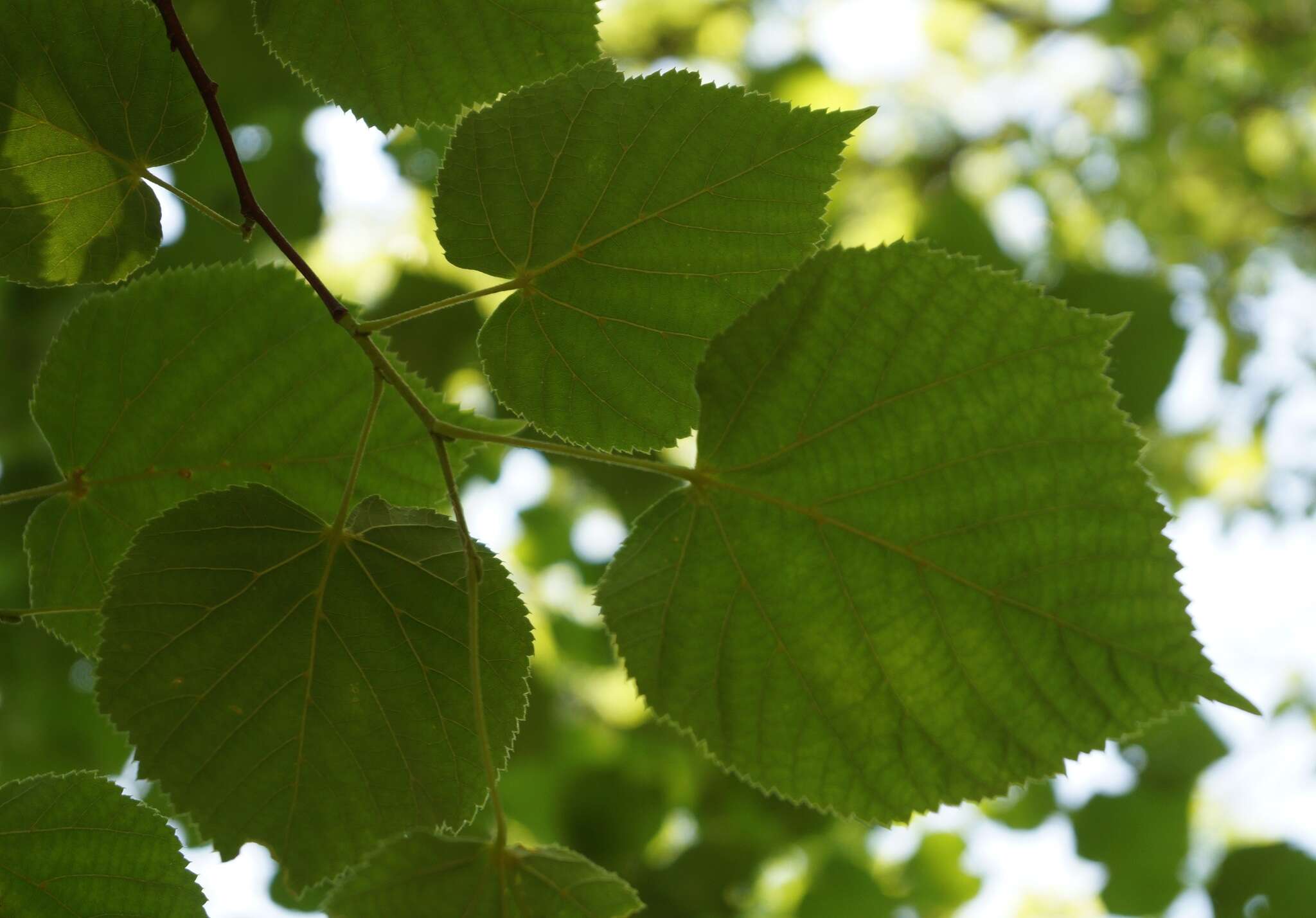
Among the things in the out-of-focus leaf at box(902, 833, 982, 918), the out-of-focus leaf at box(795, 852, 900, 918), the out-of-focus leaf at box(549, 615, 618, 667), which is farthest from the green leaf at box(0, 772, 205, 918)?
the out-of-focus leaf at box(902, 833, 982, 918)

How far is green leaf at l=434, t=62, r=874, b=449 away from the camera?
75cm

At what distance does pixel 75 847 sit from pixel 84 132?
1.83ft

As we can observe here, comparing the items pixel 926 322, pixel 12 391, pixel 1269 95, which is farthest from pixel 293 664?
pixel 1269 95

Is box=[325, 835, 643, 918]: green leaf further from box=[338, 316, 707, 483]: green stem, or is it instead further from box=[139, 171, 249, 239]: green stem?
box=[139, 171, 249, 239]: green stem

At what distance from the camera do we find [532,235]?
79 cm

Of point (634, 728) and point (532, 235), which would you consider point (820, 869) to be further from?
point (532, 235)

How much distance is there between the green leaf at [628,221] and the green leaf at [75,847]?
0.45m

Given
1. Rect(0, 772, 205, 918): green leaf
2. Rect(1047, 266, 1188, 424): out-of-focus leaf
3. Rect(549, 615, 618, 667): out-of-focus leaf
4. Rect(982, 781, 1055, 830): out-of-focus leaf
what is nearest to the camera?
Rect(0, 772, 205, 918): green leaf

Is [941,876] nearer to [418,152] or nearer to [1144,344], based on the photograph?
[1144,344]

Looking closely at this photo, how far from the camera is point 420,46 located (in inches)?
33.5

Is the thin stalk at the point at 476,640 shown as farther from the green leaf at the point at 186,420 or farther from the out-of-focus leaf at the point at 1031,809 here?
the out-of-focus leaf at the point at 1031,809

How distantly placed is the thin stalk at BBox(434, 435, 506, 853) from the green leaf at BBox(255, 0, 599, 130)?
0.99 ft

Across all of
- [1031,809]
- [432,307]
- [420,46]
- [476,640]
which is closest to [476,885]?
[476,640]

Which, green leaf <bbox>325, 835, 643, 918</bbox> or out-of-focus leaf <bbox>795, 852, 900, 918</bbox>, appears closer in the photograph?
green leaf <bbox>325, 835, 643, 918</bbox>
